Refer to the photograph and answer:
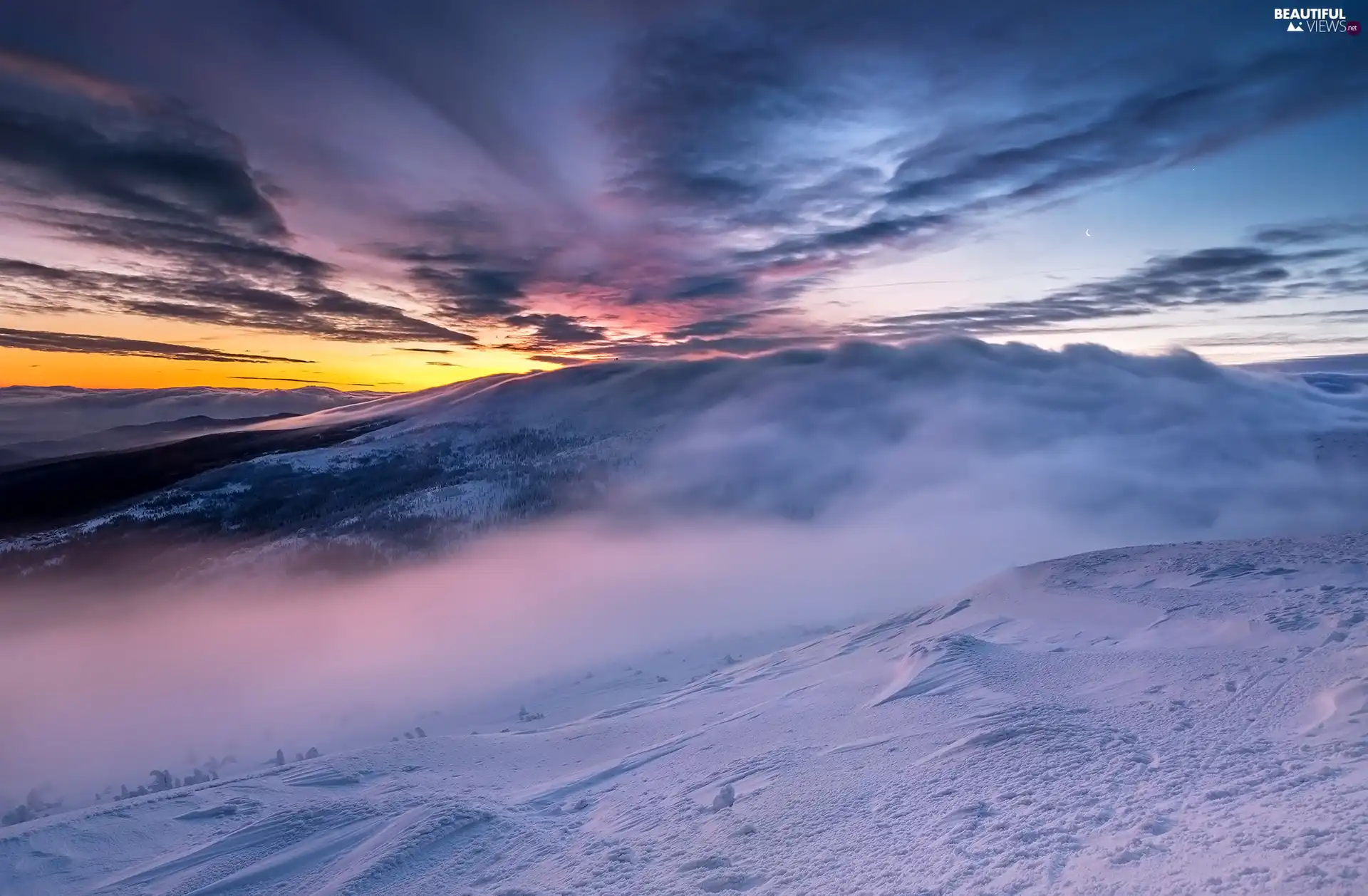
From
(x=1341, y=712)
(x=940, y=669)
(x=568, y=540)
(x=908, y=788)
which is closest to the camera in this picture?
(x=1341, y=712)

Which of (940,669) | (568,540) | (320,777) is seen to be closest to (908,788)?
(940,669)

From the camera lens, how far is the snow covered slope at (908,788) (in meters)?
4.51

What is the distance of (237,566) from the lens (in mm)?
44188

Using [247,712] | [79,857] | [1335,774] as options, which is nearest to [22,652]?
[247,712]

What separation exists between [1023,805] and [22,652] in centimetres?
4510

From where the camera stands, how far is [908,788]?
6027 mm

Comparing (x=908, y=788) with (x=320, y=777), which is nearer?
(x=908, y=788)

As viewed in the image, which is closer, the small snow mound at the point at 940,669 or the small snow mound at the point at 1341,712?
the small snow mound at the point at 1341,712

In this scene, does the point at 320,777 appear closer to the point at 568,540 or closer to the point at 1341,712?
the point at 1341,712

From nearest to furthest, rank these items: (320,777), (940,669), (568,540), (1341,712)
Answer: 1. (1341,712)
2. (320,777)
3. (940,669)
4. (568,540)

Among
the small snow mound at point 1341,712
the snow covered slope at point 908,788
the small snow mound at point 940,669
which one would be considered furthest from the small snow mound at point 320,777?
the small snow mound at point 1341,712

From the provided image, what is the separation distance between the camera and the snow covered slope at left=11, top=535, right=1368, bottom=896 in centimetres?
451

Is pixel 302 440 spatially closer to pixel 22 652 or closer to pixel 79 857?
pixel 22 652

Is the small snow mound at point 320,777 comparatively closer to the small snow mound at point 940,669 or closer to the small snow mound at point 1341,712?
the small snow mound at point 940,669
